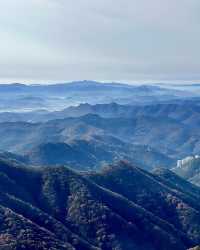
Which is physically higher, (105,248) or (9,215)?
(9,215)

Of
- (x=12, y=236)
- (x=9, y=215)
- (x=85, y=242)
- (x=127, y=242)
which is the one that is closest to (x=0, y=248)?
(x=12, y=236)

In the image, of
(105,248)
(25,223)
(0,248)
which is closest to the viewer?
(0,248)

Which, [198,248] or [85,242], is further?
[85,242]

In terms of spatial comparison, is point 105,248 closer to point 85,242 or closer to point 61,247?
point 85,242

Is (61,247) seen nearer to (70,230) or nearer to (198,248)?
(70,230)

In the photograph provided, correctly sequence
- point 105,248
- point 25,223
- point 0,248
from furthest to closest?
point 105,248 → point 25,223 → point 0,248

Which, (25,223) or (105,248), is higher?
(25,223)

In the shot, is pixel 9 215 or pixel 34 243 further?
pixel 9 215

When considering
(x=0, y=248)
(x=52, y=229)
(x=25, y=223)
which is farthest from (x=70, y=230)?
(x=0, y=248)

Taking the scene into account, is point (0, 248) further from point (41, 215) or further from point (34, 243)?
point (41, 215)
